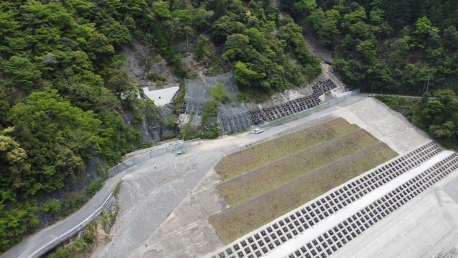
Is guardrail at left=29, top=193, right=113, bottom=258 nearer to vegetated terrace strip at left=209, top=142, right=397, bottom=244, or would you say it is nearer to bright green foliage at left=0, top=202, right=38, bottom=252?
bright green foliage at left=0, top=202, right=38, bottom=252

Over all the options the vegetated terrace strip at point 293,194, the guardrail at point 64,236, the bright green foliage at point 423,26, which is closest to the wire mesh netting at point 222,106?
the vegetated terrace strip at point 293,194

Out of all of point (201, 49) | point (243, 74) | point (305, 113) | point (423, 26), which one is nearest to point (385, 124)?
point (305, 113)

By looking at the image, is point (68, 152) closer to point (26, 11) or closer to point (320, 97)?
point (26, 11)

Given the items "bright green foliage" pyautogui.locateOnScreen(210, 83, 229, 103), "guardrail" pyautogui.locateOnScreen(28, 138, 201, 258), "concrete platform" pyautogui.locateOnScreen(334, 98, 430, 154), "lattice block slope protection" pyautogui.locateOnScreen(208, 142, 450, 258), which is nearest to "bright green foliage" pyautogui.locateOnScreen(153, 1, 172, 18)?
"bright green foliage" pyautogui.locateOnScreen(210, 83, 229, 103)

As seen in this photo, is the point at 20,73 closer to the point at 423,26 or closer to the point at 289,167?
the point at 289,167

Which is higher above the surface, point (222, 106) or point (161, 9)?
point (161, 9)
